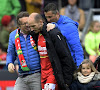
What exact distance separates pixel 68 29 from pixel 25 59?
905 millimetres

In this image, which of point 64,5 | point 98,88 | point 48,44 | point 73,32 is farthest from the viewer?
point 64,5

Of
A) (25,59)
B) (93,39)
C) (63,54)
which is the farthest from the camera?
(93,39)

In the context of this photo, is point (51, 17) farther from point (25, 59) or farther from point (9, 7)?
point (9, 7)

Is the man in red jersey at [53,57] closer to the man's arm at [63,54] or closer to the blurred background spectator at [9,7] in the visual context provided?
the man's arm at [63,54]

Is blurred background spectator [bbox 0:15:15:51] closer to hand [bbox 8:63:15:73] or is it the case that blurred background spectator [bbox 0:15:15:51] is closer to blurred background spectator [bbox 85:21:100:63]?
blurred background spectator [bbox 85:21:100:63]

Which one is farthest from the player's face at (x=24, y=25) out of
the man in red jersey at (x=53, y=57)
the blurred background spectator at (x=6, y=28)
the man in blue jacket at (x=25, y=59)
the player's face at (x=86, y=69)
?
the blurred background spectator at (x=6, y=28)

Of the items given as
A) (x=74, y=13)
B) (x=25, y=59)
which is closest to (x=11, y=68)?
(x=25, y=59)

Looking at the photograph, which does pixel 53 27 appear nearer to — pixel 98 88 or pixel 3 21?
pixel 98 88

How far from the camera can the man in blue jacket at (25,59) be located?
507 centimetres

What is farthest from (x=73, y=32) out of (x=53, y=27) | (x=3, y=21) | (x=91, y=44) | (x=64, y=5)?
(x=64, y=5)

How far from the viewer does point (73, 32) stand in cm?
548

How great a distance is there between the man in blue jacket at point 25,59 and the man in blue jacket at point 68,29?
1.36 ft

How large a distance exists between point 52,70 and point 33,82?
463 millimetres

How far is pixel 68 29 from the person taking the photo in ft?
18.0
